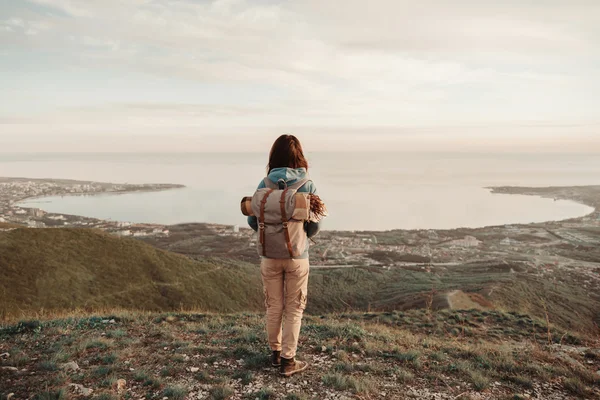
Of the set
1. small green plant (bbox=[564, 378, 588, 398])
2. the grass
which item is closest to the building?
small green plant (bbox=[564, 378, 588, 398])

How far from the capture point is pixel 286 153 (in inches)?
148

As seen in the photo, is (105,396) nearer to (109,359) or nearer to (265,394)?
(109,359)

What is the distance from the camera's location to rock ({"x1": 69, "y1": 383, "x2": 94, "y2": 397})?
11.5 ft

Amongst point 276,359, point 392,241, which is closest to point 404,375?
point 276,359

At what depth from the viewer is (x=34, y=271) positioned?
66.4 feet

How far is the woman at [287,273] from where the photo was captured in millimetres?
3725

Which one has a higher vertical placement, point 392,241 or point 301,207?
point 301,207

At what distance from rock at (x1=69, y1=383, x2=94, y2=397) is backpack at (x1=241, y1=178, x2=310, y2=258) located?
2343 mm

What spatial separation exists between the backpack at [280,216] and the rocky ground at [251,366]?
157cm

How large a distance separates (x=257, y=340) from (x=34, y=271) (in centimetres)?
2154

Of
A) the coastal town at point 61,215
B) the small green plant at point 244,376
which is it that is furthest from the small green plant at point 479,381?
the coastal town at point 61,215

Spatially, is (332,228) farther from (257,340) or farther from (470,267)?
(257,340)

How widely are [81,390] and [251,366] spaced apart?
188 centimetres

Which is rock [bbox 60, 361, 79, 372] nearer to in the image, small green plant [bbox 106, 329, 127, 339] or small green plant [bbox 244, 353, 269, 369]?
small green plant [bbox 106, 329, 127, 339]
